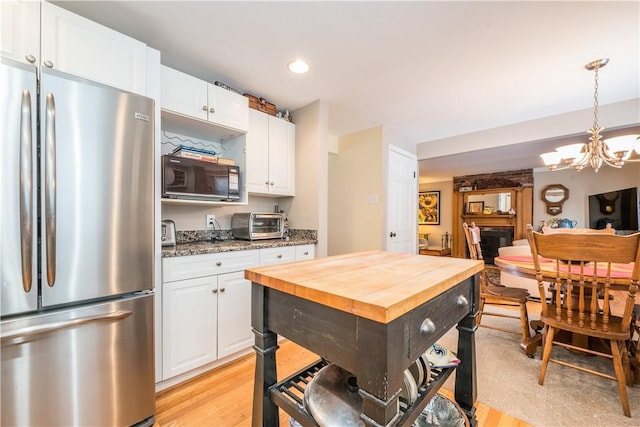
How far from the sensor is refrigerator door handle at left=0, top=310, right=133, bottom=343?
105 cm

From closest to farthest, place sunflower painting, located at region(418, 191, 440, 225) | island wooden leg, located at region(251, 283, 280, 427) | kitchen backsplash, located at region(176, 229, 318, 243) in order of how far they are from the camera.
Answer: island wooden leg, located at region(251, 283, 280, 427) < kitchen backsplash, located at region(176, 229, 318, 243) < sunflower painting, located at region(418, 191, 440, 225)

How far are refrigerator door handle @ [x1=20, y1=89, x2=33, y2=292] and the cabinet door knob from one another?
1.54 meters

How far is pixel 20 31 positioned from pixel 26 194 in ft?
2.58

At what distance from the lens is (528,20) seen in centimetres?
160

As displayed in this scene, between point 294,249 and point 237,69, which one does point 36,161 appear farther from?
point 294,249

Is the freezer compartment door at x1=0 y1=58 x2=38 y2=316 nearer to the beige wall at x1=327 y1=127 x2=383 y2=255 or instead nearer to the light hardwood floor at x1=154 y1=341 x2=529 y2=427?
the light hardwood floor at x1=154 y1=341 x2=529 y2=427

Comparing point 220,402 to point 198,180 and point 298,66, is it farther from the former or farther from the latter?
point 298,66

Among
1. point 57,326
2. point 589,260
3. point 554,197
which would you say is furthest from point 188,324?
point 554,197

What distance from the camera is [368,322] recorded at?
605 mm

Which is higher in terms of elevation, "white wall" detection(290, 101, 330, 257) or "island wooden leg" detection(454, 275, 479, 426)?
"white wall" detection(290, 101, 330, 257)

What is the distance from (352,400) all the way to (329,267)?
0.43 meters

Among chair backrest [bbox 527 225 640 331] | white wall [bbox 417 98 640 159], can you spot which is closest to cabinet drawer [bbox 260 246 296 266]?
chair backrest [bbox 527 225 640 331]

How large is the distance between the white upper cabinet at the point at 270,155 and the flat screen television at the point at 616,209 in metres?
5.62

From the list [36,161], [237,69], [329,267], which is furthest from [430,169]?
[36,161]
